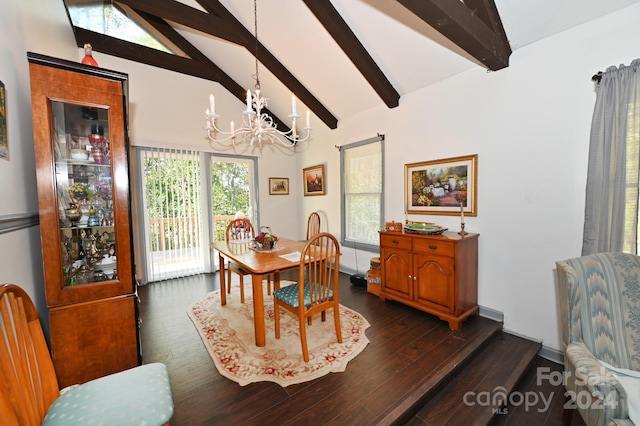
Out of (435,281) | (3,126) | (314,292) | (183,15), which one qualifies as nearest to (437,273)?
(435,281)

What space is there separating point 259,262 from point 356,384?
118cm

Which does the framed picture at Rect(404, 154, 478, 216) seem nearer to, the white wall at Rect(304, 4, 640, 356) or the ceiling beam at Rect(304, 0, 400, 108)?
the white wall at Rect(304, 4, 640, 356)

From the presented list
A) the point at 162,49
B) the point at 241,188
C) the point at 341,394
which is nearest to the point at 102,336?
the point at 341,394

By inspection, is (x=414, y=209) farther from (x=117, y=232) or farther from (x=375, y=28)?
(x=117, y=232)

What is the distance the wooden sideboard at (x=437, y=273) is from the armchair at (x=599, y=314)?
90 centimetres

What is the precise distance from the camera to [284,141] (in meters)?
5.08

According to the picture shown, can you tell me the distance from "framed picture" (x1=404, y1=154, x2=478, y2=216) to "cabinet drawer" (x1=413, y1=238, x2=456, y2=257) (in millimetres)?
469

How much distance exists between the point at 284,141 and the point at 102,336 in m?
4.24

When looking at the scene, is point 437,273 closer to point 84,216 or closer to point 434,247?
point 434,247

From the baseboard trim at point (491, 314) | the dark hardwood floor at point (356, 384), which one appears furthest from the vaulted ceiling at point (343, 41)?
the dark hardwood floor at point (356, 384)

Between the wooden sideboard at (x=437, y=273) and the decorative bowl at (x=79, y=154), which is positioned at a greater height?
the decorative bowl at (x=79, y=154)

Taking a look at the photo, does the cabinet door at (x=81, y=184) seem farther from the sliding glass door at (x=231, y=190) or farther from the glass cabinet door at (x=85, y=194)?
the sliding glass door at (x=231, y=190)

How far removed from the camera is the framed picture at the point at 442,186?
2.59 metres

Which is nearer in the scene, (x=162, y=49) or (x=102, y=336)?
(x=102, y=336)
